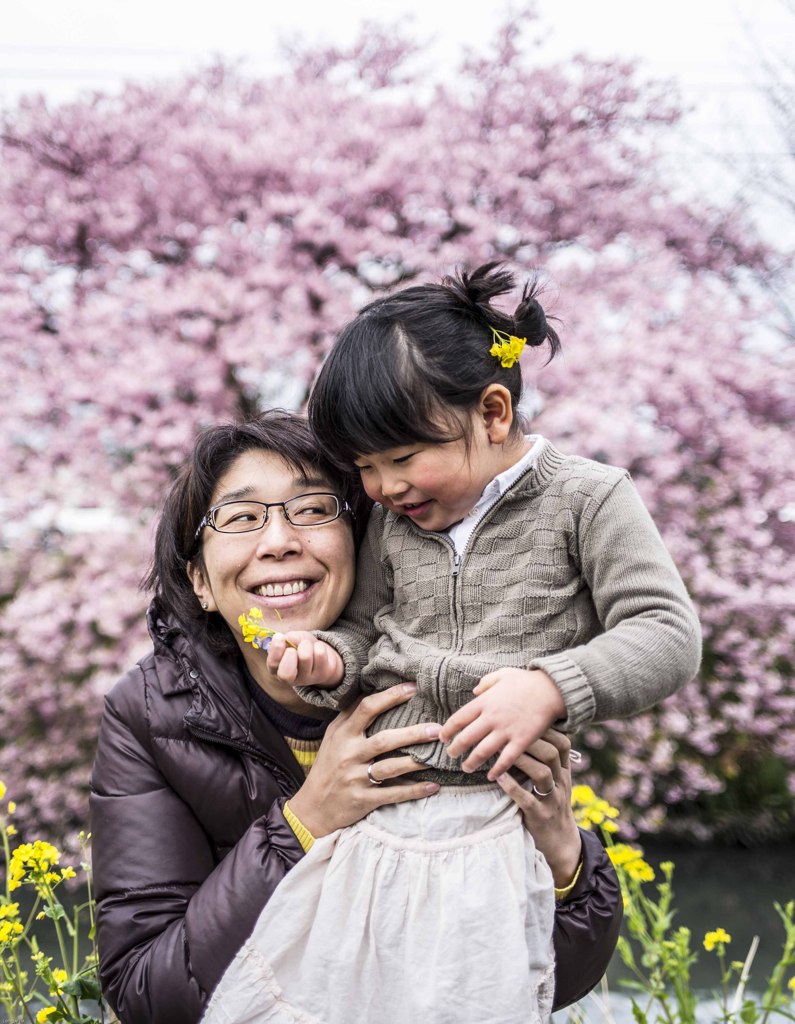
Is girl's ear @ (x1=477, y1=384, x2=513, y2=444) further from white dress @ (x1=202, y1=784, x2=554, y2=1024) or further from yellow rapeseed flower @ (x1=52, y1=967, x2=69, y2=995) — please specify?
yellow rapeseed flower @ (x1=52, y1=967, x2=69, y2=995)

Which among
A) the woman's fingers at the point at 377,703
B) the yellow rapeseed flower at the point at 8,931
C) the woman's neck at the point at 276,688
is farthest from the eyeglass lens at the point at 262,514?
the yellow rapeseed flower at the point at 8,931

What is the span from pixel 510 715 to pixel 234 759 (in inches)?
22.5

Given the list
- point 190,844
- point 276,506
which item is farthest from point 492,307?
point 190,844

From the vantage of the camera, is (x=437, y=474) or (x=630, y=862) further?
(x=630, y=862)

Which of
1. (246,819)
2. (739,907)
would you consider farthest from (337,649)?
(739,907)

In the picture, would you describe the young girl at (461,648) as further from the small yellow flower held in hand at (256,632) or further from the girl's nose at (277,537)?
the girl's nose at (277,537)

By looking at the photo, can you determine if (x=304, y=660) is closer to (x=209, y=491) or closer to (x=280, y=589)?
(x=280, y=589)

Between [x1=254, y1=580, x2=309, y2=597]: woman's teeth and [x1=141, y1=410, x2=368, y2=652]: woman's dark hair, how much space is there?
0.51 ft

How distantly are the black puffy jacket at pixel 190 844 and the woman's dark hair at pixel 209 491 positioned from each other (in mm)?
108

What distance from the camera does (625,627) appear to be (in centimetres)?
124

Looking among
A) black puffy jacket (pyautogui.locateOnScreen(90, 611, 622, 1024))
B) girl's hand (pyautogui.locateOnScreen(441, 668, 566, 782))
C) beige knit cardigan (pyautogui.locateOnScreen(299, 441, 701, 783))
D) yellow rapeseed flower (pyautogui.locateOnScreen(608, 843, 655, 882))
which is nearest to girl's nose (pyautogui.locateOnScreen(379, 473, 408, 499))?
beige knit cardigan (pyautogui.locateOnScreen(299, 441, 701, 783))

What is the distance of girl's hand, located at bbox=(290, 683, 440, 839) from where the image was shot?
1.36 meters

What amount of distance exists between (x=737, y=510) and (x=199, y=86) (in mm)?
3797

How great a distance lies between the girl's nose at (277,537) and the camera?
1.56m
